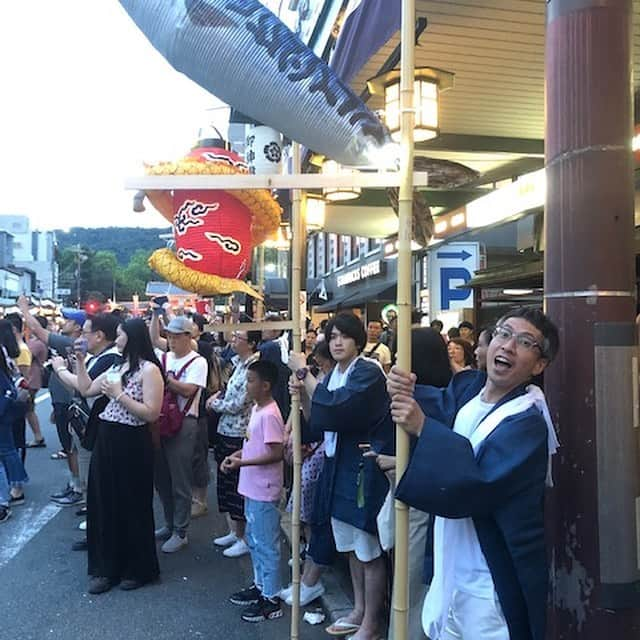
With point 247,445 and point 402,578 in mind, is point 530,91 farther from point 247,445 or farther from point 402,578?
point 402,578

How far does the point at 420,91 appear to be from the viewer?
518cm

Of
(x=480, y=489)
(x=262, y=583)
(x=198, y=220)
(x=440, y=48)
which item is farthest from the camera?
(x=440, y=48)

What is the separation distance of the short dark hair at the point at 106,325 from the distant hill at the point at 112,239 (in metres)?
104

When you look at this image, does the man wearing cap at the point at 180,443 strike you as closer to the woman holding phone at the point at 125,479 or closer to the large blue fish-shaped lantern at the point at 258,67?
the woman holding phone at the point at 125,479

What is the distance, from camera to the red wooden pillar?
214cm

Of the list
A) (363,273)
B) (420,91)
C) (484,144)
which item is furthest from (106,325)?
(363,273)

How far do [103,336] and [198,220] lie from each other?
2735 mm

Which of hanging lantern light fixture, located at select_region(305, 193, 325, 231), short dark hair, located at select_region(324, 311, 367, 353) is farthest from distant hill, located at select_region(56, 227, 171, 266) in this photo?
short dark hair, located at select_region(324, 311, 367, 353)

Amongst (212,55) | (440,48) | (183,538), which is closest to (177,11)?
(212,55)

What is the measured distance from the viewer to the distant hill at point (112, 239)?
111 m

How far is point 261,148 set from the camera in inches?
211

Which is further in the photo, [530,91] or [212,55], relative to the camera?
[530,91]

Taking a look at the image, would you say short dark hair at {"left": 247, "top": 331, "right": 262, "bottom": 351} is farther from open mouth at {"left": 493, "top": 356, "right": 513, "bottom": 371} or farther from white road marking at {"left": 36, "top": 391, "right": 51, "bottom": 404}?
white road marking at {"left": 36, "top": 391, "right": 51, "bottom": 404}

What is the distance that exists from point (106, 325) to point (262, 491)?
2210mm
